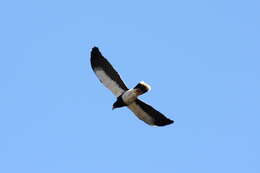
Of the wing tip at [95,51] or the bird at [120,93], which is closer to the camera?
the bird at [120,93]

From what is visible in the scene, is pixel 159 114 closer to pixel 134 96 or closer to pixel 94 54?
pixel 134 96

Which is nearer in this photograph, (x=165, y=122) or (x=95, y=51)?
(x=165, y=122)

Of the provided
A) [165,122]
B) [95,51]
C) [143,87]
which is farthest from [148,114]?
[95,51]

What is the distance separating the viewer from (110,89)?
25.8 meters

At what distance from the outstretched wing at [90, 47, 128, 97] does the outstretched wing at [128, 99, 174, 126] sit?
95 centimetres

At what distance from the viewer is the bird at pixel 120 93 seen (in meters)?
25.3

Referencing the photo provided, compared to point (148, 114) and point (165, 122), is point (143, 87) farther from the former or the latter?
point (165, 122)

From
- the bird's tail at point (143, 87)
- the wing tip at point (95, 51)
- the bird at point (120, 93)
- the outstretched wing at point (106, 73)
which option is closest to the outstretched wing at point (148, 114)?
the bird at point (120, 93)

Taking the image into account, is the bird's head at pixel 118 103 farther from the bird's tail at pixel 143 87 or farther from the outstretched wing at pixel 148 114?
the bird's tail at pixel 143 87

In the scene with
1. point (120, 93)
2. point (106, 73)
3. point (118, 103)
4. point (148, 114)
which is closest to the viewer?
point (118, 103)

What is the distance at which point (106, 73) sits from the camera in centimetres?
2584

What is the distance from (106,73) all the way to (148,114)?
2.68 m

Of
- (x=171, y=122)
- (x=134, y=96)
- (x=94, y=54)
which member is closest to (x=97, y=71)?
(x=94, y=54)

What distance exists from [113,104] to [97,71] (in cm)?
178
